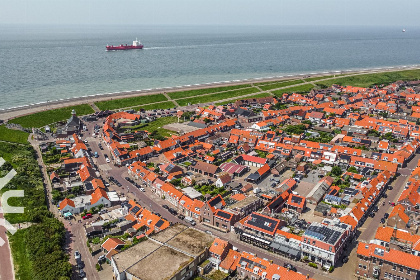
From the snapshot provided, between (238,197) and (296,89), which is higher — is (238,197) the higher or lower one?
the lower one

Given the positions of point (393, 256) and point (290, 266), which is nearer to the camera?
point (393, 256)

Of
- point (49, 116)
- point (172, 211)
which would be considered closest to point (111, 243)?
point (172, 211)

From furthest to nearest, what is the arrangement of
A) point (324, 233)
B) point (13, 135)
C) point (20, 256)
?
point (13, 135)
point (20, 256)
point (324, 233)

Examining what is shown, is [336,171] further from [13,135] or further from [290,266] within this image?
[13,135]

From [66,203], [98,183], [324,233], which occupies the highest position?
[324,233]

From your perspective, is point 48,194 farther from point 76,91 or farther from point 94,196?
point 76,91
